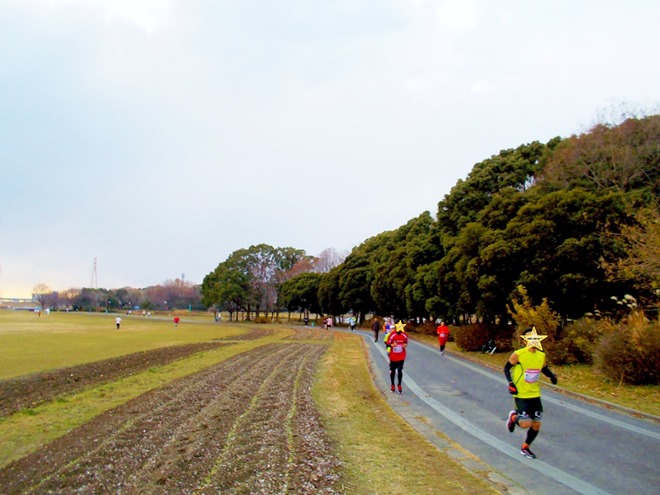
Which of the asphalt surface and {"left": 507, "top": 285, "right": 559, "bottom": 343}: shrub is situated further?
{"left": 507, "top": 285, "right": 559, "bottom": 343}: shrub

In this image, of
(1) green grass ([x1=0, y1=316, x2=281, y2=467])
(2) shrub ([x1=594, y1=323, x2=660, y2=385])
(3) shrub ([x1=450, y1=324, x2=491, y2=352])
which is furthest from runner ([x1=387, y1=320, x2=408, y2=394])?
(3) shrub ([x1=450, y1=324, x2=491, y2=352])

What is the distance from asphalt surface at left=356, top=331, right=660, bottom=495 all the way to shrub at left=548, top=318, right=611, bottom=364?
4.15m

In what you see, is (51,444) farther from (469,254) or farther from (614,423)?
(469,254)

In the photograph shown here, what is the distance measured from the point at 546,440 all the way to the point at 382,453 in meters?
3.03

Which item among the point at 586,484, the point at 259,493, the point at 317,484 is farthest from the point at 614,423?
the point at 259,493

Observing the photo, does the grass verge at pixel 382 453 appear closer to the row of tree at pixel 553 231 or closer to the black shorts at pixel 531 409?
the black shorts at pixel 531 409

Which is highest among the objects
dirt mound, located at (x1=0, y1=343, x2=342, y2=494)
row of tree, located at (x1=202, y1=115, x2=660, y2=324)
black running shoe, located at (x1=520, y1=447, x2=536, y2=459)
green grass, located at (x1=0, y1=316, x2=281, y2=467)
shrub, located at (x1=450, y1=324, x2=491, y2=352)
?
row of tree, located at (x1=202, y1=115, x2=660, y2=324)

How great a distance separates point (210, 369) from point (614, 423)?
14.0m

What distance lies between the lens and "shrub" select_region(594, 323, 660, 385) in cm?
1365

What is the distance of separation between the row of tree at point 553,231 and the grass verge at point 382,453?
8.60 m

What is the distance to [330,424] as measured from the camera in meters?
9.82

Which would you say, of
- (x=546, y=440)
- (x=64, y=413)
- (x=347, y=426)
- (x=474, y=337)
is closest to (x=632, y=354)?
(x=546, y=440)

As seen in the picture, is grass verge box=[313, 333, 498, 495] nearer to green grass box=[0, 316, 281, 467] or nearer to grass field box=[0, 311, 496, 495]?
grass field box=[0, 311, 496, 495]

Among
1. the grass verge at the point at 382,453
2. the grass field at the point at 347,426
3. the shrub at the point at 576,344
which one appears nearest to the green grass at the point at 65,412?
the grass field at the point at 347,426
